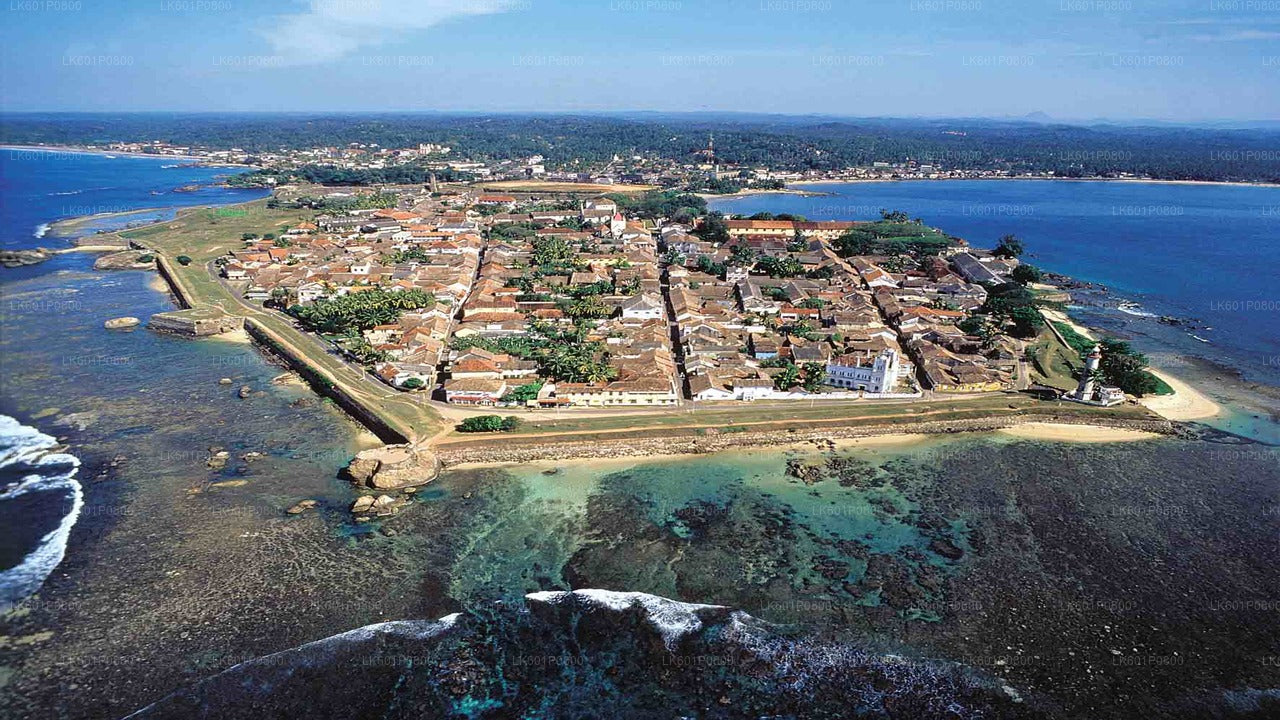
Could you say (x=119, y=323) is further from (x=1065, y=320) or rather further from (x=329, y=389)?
(x=1065, y=320)

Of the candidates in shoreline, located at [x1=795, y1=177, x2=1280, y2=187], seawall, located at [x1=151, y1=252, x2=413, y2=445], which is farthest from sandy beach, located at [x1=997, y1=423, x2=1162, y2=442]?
shoreline, located at [x1=795, y1=177, x2=1280, y2=187]

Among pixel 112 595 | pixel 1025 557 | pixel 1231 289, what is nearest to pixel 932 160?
pixel 1231 289

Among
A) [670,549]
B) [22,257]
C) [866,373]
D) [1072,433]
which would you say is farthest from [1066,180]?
[22,257]

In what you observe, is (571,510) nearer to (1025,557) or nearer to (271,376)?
(1025,557)

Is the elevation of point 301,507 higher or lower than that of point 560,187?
lower

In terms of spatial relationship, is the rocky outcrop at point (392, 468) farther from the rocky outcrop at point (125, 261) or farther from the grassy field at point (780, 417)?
the rocky outcrop at point (125, 261)

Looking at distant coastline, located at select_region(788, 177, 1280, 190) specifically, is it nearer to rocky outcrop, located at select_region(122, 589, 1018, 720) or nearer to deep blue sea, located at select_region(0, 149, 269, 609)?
deep blue sea, located at select_region(0, 149, 269, 609)
